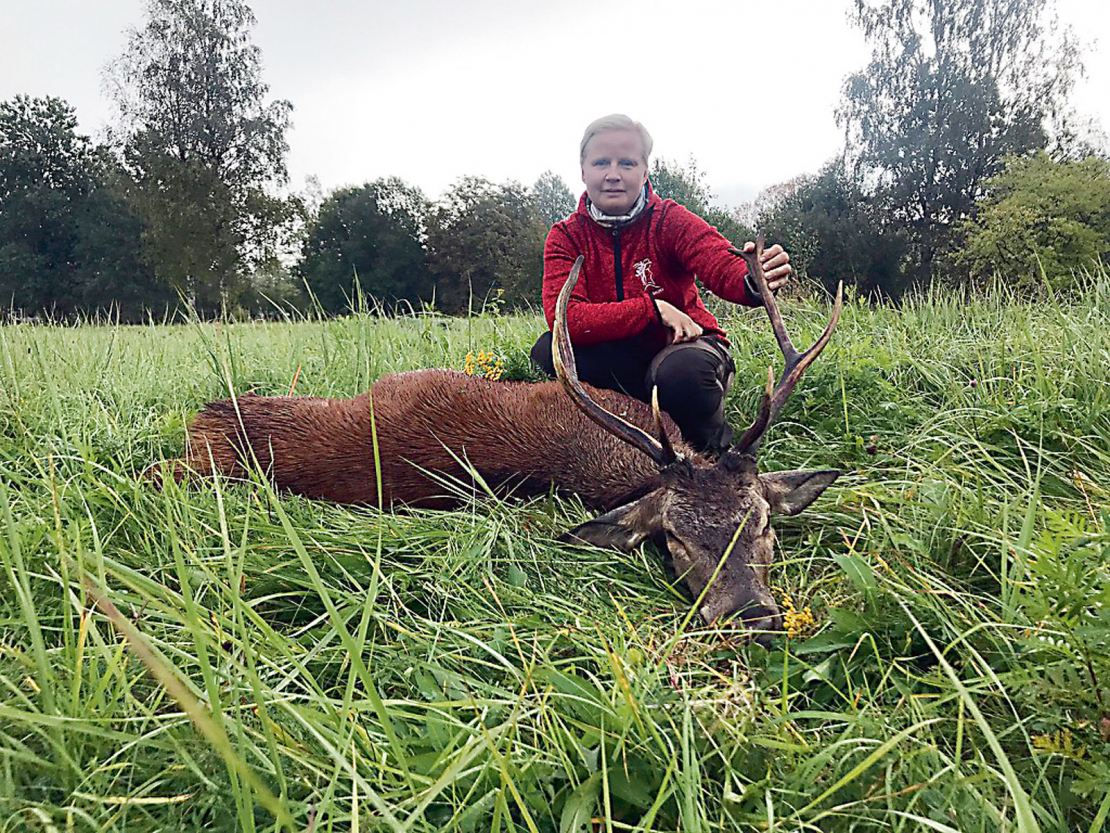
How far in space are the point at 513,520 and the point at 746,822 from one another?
1452 millimetres

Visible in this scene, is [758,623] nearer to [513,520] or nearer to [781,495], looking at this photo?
[781,495]

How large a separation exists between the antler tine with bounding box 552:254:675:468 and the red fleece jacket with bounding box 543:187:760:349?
1.88 ft

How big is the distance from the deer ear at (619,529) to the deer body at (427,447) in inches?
9.0

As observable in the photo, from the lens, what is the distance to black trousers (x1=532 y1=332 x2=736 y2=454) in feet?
9.83

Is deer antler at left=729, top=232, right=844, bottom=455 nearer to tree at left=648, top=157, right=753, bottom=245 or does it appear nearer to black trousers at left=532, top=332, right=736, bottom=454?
black trousers at left=532, top=332, right=736, bottom=454

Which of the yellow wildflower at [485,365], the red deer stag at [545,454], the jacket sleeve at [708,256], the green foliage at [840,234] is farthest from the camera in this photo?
the green foliage at [840,234]

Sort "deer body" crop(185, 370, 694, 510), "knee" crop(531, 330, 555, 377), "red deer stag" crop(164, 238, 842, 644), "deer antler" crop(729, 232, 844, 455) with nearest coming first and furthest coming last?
"red deer stag" crop(164, 238, 842, 644) < "deer antler" crop(729, 232, 844, 455) < "deer body" crop(185, 370, 694, 510) < "knee" crop(531, 330, 555, 377)

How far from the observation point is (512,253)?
22406 millimetres

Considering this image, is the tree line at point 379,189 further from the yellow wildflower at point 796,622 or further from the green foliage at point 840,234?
the yellow wildflower at point 796,622

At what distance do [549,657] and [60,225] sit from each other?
39122 mm

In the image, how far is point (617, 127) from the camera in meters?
3.23

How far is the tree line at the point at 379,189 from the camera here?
24375 millimetres

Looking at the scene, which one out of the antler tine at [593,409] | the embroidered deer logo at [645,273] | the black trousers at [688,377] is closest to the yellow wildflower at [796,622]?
the antler tine at [593,409]

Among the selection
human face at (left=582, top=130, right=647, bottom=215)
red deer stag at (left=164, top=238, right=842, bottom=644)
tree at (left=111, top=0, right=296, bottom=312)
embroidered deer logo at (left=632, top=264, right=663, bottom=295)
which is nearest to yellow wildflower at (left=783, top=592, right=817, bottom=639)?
red deer stag at (left=164, top=238, right=842, bottom=644)
